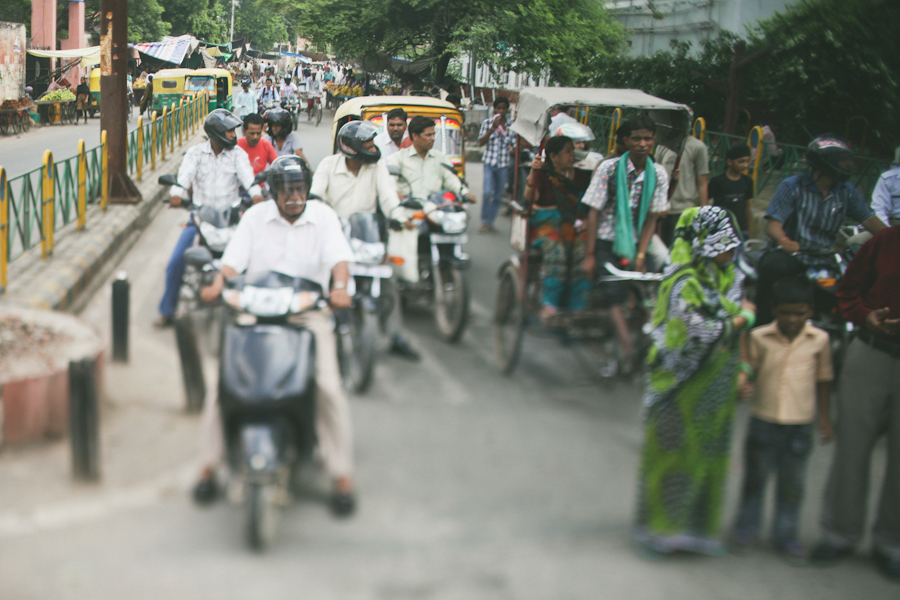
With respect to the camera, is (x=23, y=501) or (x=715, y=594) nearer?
(x=715, y=594)

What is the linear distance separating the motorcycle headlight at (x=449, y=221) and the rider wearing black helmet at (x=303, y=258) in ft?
7.91

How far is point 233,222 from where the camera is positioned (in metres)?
6.87

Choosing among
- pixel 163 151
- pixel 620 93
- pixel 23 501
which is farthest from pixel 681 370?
pixel 163 151

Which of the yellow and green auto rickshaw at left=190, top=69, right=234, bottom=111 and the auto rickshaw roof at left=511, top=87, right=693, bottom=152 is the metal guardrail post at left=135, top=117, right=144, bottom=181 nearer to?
the auto rickshaw roof at left=511, top=87, right=693, bottom=152

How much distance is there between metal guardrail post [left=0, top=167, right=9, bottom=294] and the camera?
701 centimetres

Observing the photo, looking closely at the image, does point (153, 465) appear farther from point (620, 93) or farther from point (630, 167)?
point (620, 93)

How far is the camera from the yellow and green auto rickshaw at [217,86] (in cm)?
3217

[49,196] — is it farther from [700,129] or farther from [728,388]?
[700,129]

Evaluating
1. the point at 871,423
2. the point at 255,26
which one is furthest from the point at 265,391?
the point at 255,26

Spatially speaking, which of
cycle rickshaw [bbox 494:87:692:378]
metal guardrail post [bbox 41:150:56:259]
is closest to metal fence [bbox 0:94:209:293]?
metal guardrail post [bbox 41:150:56:259]

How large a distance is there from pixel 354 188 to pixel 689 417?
3.57 m

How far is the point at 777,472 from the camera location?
3900 mm

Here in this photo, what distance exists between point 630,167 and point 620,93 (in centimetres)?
411

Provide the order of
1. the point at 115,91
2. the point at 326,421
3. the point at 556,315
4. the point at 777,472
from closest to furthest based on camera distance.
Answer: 1. the point at 777,472
2. the point at 326,421
3. the point at 556,315
4. the point at 115,91
